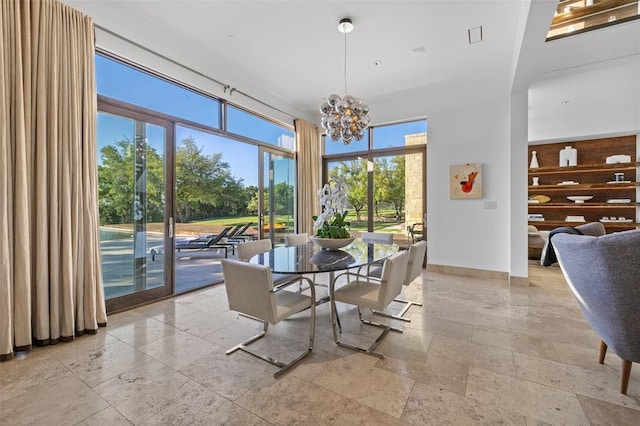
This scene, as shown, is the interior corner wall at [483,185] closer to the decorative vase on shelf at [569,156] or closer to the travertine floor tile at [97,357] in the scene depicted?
the decorative vase on shelf at [569,156]

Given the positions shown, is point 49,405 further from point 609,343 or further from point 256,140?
point 256,140

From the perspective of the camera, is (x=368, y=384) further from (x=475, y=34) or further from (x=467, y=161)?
(x=467, y=161)

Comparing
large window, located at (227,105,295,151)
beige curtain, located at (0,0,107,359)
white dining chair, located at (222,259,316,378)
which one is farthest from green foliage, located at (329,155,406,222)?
beige curtain, located at (0,0,107,359)

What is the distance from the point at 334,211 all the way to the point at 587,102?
5.70m

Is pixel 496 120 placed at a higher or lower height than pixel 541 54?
lower

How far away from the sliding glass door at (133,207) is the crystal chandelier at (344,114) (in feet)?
6.92

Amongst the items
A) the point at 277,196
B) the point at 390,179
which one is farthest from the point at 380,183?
the point at 277,196

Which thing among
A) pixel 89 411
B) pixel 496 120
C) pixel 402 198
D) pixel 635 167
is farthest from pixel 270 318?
pixel 635 167

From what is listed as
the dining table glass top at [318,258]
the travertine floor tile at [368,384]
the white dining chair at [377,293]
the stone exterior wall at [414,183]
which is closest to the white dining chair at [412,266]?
the dining table glass top at [318,258]

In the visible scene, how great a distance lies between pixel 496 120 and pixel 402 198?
2.02 meters

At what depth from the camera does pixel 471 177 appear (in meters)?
4.82

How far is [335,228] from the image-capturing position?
298cm

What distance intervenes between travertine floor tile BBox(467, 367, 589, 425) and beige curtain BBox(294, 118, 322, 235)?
14.0 ft

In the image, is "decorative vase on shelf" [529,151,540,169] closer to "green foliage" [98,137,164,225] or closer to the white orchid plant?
the white orchid plant
